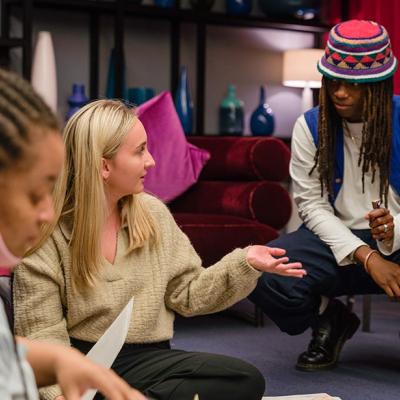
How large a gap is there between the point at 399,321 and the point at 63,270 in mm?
1945

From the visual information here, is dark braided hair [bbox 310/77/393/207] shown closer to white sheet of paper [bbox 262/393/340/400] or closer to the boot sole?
the boot sole

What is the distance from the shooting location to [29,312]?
1.71 meters

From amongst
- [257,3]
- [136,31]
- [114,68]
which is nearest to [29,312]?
[114,68]

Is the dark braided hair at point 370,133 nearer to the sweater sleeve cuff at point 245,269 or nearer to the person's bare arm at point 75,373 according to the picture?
the sweater sleeve cuff at point 245,269

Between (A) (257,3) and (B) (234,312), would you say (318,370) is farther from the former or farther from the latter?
(A) (257,3)

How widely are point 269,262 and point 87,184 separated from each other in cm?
40

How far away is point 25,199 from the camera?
0.89 meters

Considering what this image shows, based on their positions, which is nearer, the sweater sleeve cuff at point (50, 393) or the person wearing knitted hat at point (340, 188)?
the sweater sleeve cuff at point (50, 393)

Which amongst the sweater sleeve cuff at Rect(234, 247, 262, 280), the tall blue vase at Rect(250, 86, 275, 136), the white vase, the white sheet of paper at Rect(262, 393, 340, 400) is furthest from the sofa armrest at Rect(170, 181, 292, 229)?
the sweater sleeve cuff at Rect(234, 247, 262, 280)

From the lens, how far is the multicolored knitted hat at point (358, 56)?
8.10 feet

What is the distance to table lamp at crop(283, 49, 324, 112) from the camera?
4.61 metres

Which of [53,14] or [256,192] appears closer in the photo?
[256,192]

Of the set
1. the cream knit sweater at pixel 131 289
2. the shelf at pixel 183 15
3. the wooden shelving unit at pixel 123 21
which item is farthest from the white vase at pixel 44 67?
the cream knit sweater at pixel 131 289

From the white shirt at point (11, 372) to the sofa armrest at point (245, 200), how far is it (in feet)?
8.06
